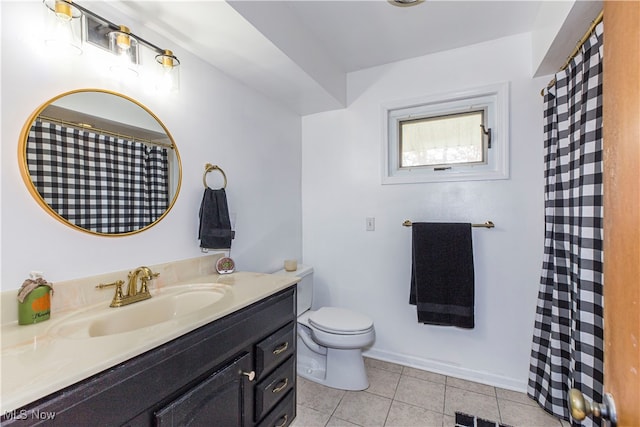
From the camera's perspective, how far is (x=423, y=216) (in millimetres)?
2168

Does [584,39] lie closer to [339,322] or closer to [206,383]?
[339,322]

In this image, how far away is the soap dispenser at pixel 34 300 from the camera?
0.92 metres

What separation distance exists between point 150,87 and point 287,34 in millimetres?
761

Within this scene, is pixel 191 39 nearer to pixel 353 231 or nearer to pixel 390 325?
pixel 353 231

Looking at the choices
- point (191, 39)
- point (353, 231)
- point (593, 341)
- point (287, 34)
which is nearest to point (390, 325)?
point (353, 231)

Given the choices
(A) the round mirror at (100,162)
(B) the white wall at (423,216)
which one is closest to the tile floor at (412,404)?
(B) the white wall at (423,216)

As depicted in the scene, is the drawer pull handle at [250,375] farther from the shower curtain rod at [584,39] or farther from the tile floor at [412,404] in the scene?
the shower curtain rod at [584,39]

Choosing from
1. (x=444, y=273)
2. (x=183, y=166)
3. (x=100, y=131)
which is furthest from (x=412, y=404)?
(x=100, y=131)

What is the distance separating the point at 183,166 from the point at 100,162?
38cm

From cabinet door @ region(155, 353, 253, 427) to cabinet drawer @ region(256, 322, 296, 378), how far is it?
0.06m

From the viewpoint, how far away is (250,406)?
1182 millimetres

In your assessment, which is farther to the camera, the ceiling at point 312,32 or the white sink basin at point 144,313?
the ceiling at point 312,32

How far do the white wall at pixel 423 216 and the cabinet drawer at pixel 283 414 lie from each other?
1020 mm

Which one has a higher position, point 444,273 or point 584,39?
point 584,39
